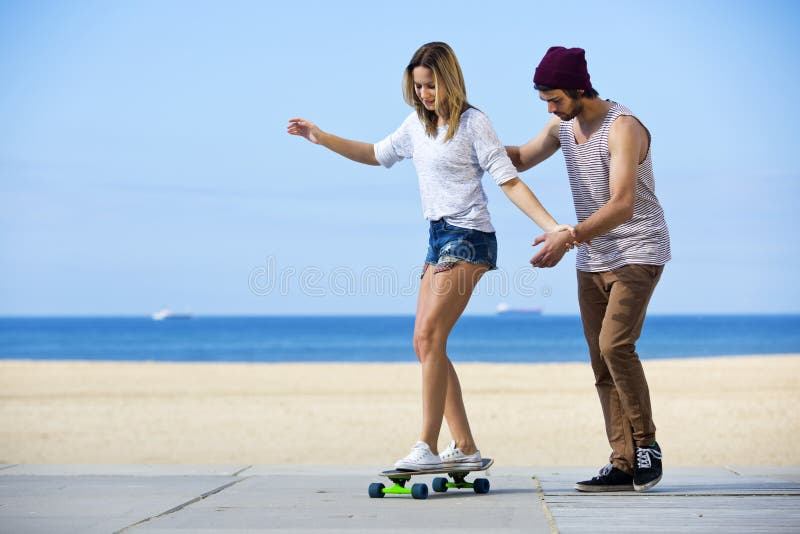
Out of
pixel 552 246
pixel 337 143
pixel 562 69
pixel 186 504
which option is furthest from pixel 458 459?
pixel 562 69

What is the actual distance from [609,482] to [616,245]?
1062mm

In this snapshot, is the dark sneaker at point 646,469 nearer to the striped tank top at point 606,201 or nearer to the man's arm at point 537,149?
the striped tank top at point 606,201

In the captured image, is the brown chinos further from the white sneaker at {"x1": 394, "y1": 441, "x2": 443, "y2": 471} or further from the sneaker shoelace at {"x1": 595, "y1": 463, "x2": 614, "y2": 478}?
the white sneaker at {"x1": 394, "y1": 441, "x2": 443, "y2": 471}

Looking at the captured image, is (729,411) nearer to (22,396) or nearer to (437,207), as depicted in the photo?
(437,207)

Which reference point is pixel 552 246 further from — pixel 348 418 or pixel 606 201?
pixel 348 418

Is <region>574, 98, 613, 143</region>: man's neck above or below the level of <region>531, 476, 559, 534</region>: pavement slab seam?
above

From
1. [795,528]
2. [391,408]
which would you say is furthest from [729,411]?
[795,528]

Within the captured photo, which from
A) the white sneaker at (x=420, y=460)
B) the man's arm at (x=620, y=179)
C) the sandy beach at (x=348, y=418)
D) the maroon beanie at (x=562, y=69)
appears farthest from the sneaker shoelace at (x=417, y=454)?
the sandy beach at (x=348, y=418)

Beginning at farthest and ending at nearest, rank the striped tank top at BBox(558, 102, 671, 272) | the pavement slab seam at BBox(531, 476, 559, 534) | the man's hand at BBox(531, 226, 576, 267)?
the striped tank top at BBox(558, 102, 671, 272) → the man's hand at BBox(531, 226, 576, 267) → the pavement slab seam at BBox(531, 476, 559, 534)

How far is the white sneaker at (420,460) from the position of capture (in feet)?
13.5

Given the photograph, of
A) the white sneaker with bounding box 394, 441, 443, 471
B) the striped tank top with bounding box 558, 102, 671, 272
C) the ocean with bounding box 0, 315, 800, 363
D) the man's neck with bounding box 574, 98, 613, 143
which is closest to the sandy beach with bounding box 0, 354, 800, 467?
the striped tank top with bounding box 558, 102, 671, 272

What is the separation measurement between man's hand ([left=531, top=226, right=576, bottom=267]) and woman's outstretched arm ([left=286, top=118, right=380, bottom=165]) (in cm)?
110

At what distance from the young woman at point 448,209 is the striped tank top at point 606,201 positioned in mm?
431

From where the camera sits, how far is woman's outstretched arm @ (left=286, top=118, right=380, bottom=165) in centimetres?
469
